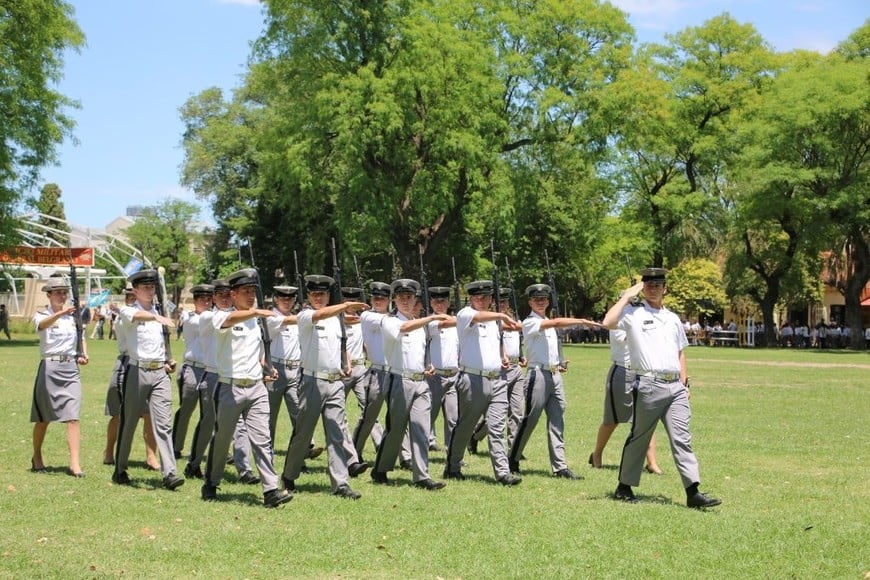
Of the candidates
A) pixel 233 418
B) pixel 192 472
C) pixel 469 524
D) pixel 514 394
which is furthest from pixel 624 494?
pixel 192 472

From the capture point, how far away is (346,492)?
1041cm

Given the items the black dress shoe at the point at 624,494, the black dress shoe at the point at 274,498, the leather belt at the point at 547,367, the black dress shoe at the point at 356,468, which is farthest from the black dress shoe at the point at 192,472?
the black dress shoe at the point at 624,494

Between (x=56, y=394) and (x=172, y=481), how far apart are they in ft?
6.91

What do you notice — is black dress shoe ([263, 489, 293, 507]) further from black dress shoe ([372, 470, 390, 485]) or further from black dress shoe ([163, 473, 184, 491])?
black dress shoe ([372, 470, 390, 485])

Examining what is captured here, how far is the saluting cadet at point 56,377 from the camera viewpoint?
12.0 meters

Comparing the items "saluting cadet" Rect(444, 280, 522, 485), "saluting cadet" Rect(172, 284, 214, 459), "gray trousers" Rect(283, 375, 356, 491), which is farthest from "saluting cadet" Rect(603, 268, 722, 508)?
"saluting cadet" Rect(172, 284, 214, 459)

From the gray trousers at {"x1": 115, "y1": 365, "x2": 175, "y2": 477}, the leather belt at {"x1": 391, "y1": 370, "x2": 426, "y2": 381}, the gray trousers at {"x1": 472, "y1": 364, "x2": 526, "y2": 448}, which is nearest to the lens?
the gray trousers at {"x1": 115, "y1": 365, "x2": 175, "y2": 477}

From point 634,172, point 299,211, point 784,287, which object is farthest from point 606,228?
point 299,211

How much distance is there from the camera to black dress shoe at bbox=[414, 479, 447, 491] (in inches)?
433

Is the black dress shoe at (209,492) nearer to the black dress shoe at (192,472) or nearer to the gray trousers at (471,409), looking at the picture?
the black dress shoe at (192,472)

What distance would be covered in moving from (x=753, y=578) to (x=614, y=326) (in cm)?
335

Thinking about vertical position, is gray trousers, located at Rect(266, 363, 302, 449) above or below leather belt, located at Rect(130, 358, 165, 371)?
below

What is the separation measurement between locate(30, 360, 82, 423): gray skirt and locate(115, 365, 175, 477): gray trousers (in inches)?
34.2

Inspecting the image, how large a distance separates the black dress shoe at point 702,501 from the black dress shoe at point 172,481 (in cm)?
484
